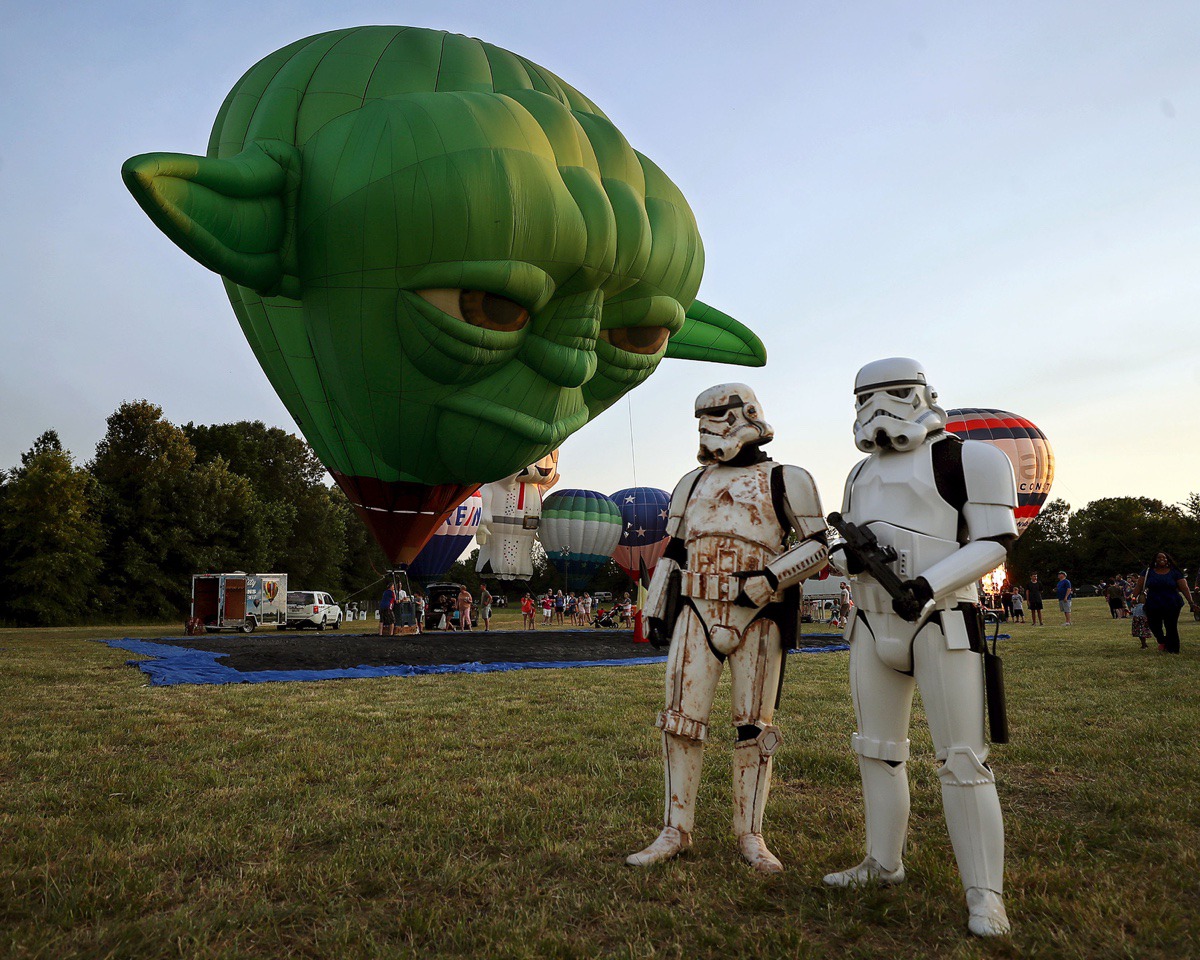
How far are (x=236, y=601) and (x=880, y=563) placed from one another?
24030 mm

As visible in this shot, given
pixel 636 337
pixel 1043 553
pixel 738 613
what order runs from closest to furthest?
pixel 738 613 → pixel 636 337 → pixel 1043 553

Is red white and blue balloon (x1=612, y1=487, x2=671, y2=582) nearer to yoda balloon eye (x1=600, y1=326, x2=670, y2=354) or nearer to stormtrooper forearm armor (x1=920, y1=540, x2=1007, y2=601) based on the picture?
yoda balloon eye (x1=600, y1=326, x2=670, y2=354)

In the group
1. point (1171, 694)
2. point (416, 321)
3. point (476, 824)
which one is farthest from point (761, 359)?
point (476, 824)

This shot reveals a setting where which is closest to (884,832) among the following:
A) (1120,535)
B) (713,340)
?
(713,340)

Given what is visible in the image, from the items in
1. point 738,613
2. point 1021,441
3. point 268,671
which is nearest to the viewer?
point 738,613

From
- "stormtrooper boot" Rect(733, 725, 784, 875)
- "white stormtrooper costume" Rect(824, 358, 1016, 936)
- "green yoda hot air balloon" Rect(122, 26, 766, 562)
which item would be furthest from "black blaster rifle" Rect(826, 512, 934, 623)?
"green yoda hot air balloon" Rect(122, 26, 766, 562)

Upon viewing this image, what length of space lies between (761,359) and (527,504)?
1885 centimetres

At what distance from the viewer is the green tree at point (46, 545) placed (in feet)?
101

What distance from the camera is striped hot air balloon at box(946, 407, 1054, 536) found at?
25.6 meters

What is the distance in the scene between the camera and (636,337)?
11.4 meters

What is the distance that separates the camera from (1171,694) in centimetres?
757

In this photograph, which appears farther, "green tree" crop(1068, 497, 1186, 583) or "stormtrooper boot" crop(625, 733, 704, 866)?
"green tree" crop(1068, 497, 1186, 583)

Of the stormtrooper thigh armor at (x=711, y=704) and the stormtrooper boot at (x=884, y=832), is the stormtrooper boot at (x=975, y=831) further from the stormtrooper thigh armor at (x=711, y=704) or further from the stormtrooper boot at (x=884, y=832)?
the stormtrooper thigh armor at (x=711, y=704)

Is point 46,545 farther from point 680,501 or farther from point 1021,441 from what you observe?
point 1021,441
